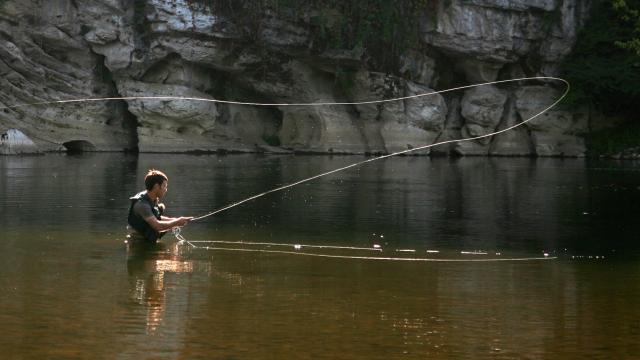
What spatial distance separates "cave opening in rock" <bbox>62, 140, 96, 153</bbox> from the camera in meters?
39.9

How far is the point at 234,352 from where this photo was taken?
7465 millimetres

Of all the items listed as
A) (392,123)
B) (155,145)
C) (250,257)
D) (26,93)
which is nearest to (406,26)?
(392,123)

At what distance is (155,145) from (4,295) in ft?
103

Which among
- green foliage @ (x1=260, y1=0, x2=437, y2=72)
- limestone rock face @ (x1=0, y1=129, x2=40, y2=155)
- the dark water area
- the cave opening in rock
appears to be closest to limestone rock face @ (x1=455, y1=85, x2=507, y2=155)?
green foliage @ (x1=260, y1=0, x2=437, y2=72)

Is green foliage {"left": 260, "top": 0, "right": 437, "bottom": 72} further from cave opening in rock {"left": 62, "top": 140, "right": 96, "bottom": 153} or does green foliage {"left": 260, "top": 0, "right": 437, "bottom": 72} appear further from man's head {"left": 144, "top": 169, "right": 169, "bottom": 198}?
man's head {"left": 144, "top": 169, "right": 169, "bottom": 198}

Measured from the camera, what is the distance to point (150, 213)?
12719mm

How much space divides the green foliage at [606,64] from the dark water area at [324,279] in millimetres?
19059

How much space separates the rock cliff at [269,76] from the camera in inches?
1564

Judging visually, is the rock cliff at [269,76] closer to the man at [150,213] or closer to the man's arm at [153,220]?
the man at [150,213]

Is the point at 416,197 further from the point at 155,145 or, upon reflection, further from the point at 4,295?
the point at 155,145

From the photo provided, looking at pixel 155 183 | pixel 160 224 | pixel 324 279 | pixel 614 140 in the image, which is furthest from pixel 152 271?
pixel 614 140

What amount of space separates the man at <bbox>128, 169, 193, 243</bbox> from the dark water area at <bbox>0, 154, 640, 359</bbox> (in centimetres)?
29

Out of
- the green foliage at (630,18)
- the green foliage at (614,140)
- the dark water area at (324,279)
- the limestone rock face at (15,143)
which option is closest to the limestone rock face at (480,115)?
the green foliage at (614,140)

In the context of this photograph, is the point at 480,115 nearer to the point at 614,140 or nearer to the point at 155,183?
the point at 614,140
